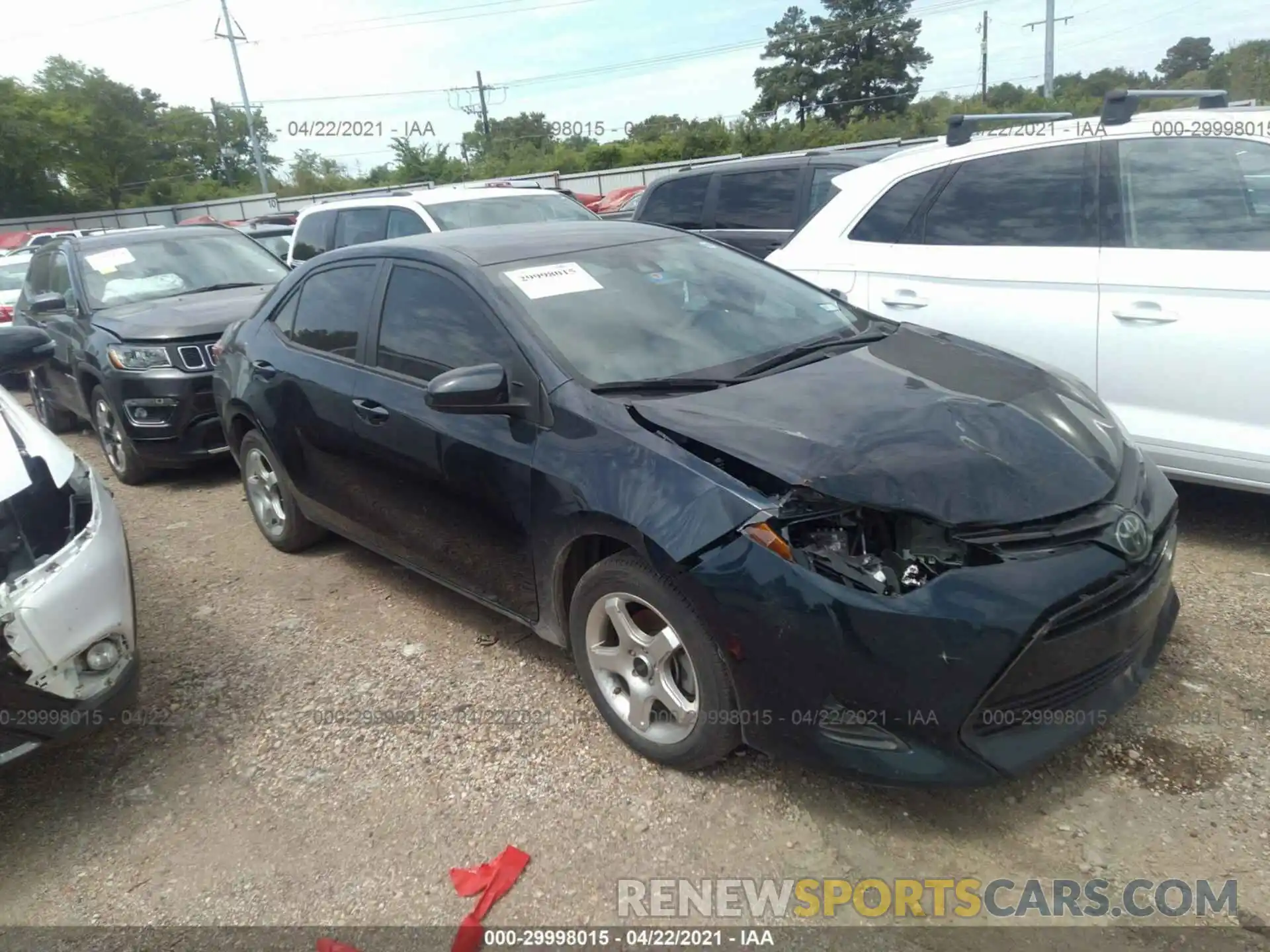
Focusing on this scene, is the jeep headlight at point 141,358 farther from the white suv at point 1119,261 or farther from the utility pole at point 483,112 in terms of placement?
the utility pole at point 483,112

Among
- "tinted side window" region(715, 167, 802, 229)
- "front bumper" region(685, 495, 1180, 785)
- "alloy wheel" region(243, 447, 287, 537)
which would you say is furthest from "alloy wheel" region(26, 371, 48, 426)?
"front bumper" region(685, 495, 1180, 785)

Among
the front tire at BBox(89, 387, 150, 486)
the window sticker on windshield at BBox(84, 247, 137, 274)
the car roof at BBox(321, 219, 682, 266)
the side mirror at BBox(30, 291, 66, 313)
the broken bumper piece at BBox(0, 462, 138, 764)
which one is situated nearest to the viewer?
the broken bumper piece at BBox(0, 462, 138, 764)

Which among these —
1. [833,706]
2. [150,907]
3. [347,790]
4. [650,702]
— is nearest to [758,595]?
[833,706]

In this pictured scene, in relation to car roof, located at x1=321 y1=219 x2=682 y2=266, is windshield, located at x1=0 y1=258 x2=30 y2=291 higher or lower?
lower

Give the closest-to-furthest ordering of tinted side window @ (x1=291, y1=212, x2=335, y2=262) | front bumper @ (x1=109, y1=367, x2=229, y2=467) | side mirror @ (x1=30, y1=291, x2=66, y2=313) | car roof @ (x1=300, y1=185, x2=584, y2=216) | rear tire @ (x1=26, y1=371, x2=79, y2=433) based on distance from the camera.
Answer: front bumper @ (x1=109, y1=367, x2=229, y2=467) → side mirror @ (x1=30, y1=291, x2=66, y2=313) → car roof @ (x1=300, y1=185, x2=584, y2=216) → rear tire @ (x1=26, y1=371, x2=79, y2=433) → tinted side window @ (x1=291, y1=212, x2=335, y2=262)

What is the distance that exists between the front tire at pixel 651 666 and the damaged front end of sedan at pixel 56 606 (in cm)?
146

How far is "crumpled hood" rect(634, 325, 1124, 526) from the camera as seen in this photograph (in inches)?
95.7

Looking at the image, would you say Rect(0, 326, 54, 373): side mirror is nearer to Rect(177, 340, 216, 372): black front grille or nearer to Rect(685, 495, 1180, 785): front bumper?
Rect(177, 340, 216, 372): black front grille

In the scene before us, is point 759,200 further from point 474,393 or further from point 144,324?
point 474,393

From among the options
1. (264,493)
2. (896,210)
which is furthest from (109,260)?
(896,210)

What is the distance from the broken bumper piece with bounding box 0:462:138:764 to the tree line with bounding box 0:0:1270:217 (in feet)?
133

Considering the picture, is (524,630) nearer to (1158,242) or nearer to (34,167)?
(1158,242)

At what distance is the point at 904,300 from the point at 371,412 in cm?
269

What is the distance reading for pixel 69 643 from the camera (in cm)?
271
